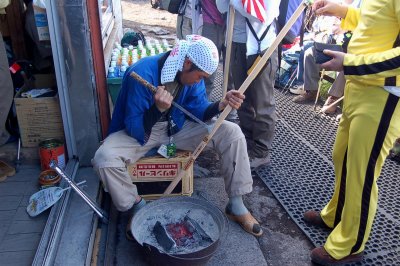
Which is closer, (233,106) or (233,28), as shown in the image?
(233,106)

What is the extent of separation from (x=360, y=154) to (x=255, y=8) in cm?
180

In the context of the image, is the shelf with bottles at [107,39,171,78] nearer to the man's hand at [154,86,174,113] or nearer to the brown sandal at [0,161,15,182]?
the brown sandal at [0,161,15,182]

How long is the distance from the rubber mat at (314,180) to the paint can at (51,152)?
195 cm

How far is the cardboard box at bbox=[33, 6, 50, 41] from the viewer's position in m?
3.47

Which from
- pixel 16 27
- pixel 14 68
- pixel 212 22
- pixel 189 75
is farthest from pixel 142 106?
pixel 16 27

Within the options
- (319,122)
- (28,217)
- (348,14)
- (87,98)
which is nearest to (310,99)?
(319,122)

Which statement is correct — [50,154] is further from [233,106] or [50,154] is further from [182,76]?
[233,106]

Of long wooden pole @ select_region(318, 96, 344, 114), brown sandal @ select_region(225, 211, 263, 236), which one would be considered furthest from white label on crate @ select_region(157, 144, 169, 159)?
long wooden pole @ select_region(318, 96, 344, 114)

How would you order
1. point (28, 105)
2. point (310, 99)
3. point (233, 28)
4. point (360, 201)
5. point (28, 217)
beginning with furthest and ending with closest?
point (310, 99), point (233, 28), point (28, 105), point (28, 217), point (360, 201)

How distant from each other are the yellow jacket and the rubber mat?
4.63 feet

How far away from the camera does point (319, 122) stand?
17.9 ft

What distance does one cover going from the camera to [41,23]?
3506 millimetres

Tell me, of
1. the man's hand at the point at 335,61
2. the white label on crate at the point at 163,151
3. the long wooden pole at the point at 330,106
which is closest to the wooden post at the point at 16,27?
the white label on crate at the point at 163,151

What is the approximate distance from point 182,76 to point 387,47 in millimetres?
1424
